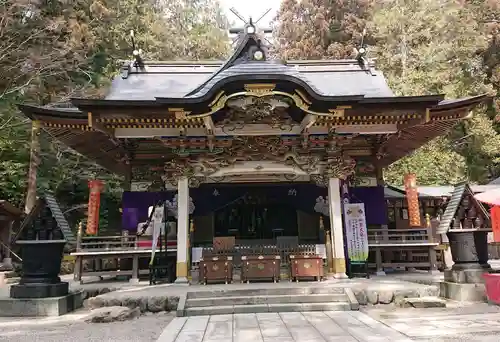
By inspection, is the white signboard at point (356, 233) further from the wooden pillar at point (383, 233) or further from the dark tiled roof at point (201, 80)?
the dark tiled roof at point (201, 80)

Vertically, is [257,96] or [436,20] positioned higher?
[436,20]

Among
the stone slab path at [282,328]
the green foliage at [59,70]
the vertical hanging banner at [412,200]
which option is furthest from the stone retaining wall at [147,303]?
the green foliage at [59,70]

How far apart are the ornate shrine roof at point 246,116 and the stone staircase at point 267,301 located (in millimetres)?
3591

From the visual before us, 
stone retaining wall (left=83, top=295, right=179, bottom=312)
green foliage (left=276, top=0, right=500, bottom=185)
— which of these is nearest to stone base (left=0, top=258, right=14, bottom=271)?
stone retaining wall (left=83, top=295, right=179, bottom=312)

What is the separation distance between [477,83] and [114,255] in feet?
68.3

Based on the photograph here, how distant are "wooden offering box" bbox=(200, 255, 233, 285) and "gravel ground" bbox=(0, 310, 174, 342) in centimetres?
174

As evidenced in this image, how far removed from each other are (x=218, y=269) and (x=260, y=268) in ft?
2.87

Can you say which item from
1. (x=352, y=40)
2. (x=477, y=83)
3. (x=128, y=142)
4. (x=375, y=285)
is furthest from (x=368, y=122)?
(x=352, y=40)

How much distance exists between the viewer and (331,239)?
973 cm

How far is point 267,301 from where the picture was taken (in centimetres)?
698

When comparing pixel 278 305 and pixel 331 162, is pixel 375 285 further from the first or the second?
pixel 331 162

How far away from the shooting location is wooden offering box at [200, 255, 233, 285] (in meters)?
8.50

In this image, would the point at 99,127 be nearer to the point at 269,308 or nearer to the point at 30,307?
the point at 30,307

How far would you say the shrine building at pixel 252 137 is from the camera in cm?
844
